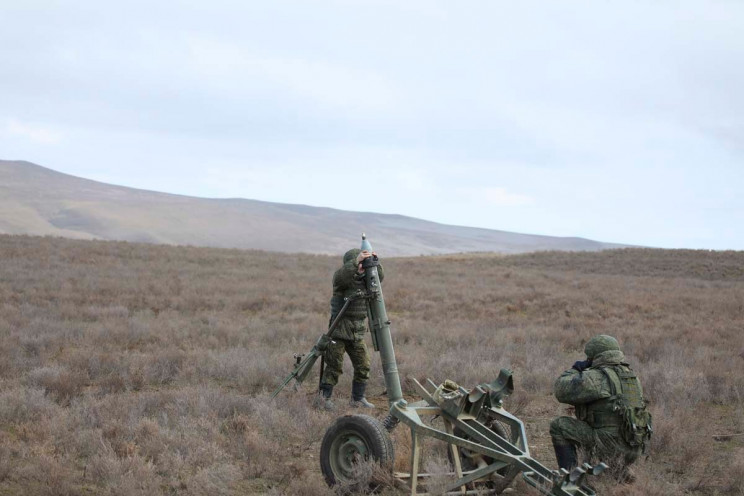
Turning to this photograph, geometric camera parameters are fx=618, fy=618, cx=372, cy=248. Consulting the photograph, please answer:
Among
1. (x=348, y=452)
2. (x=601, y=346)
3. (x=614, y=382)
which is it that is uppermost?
(x=601, y=346)

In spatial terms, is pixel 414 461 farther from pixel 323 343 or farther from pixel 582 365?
pixel 323 343

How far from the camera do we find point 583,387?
16.5 feet

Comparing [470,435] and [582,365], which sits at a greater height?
[582,365]

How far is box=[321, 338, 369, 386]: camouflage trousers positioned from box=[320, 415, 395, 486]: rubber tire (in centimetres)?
295

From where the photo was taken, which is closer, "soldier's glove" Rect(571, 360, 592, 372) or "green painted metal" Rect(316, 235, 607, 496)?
"green painted metal" Rect(316, 235, 607, 496)

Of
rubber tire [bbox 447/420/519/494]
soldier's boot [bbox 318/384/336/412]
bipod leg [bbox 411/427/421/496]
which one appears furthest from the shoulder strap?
soldier's boot [bbox 318/384/336/412]

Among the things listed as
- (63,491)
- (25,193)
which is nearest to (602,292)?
(63,491)

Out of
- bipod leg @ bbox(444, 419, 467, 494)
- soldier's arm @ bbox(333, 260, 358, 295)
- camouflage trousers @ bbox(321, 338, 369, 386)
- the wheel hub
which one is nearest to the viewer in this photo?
bipod leg @ bbox(444, 419, 467, 494)

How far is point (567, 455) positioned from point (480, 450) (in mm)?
1135

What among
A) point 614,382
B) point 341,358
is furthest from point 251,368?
point 614,382

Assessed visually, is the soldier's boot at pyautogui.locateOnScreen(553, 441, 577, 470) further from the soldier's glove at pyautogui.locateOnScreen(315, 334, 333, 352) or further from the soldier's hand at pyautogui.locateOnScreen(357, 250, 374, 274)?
the soldier's glove at pyautogui.locateOnScreen(315, 334, 333, 352)

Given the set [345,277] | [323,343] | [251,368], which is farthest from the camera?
[251,368]

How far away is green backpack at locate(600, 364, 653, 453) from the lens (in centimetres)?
504

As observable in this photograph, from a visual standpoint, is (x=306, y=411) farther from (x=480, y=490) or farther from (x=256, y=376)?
(x=480, y=490)
